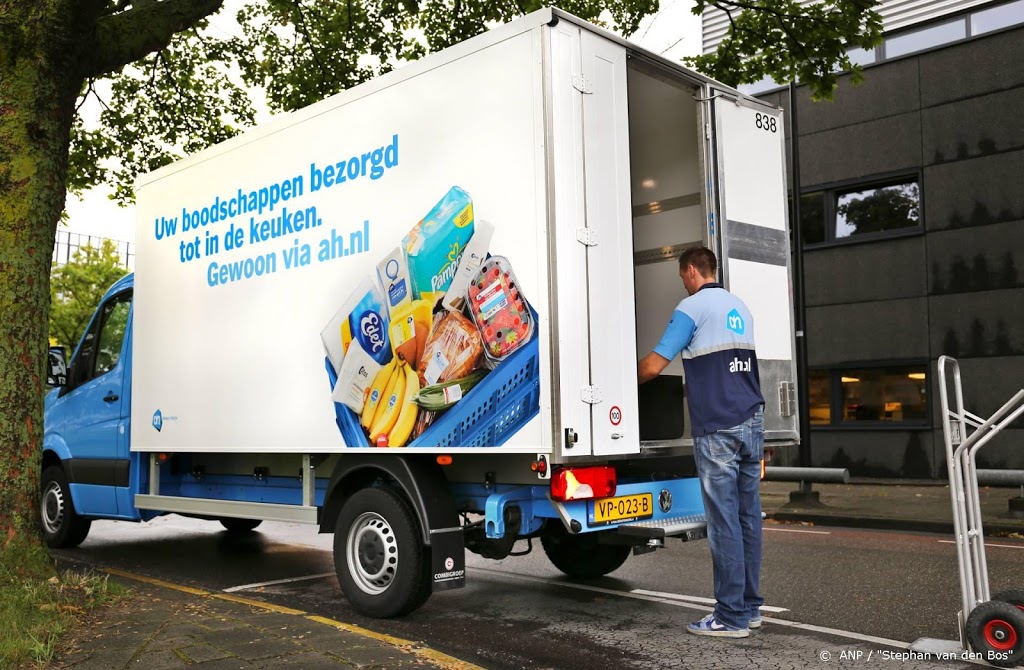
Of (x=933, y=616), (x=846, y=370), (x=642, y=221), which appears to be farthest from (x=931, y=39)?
(x=933, y=616)

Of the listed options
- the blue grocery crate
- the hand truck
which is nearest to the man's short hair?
the blue grocery crate

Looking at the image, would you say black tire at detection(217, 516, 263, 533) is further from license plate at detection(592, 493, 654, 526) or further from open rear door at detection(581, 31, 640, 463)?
open rear door at detection(581, 31, 640, 463)

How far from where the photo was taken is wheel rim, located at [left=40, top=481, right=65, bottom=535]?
8664 millimetres

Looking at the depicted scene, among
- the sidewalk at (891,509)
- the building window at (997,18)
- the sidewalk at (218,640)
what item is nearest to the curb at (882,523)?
the sidewalk at (891,509)

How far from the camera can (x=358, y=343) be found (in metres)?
5.75

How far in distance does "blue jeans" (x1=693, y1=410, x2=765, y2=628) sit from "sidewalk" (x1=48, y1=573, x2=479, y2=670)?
57.9 inches

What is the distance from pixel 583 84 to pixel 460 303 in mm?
1339

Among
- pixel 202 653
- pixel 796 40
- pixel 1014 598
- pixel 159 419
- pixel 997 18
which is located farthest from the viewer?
pixel 997 18

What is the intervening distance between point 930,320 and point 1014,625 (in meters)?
12.8

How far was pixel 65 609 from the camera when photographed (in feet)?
17.0

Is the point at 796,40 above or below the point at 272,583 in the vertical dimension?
above

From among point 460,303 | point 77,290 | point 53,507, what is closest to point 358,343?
point 460,303

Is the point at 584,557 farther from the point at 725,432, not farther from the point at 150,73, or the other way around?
the point at 150,73

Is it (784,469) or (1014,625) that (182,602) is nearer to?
(1014,625)
